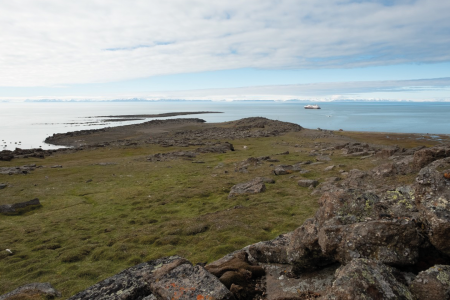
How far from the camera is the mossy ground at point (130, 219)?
14562 millimetres

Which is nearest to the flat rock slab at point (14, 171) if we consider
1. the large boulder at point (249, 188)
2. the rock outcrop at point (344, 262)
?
the large boulder at point (249, 188)

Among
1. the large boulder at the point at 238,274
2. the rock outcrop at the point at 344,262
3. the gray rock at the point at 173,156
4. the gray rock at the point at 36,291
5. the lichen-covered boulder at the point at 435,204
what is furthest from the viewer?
the gray rock at the point at 173,156

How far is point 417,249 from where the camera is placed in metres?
6.32

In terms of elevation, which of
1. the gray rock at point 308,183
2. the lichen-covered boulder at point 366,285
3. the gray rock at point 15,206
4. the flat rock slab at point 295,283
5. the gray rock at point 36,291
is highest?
the lichen-covered boulder at point 366,285

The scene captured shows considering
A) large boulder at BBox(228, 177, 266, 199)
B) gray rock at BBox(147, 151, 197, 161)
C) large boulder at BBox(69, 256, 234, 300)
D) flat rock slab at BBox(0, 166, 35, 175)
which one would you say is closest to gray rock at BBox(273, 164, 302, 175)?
large boulder at BBox(228, 177, 266, 199)

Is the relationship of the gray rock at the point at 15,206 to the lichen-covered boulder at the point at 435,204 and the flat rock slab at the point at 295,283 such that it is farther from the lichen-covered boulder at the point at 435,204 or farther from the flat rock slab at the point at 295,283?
the lichen-covered boulder at the point at 435,204

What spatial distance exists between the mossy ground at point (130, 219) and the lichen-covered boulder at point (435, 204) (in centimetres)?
961

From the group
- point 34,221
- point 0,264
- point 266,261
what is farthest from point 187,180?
point 266,261

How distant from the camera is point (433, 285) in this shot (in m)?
5.20

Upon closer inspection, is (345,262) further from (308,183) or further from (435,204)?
(308,183)

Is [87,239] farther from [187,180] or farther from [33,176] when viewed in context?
[33,176]

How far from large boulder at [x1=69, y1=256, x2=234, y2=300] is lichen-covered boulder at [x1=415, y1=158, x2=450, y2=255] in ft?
15.8

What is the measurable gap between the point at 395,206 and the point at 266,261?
4.14m

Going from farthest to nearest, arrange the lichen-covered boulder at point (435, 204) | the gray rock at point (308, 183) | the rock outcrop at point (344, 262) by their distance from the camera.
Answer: the gray rock at point (308, 183) → the lichen-covered boulder at point (435, 204) → the rock outcrop at point (344, 262)
